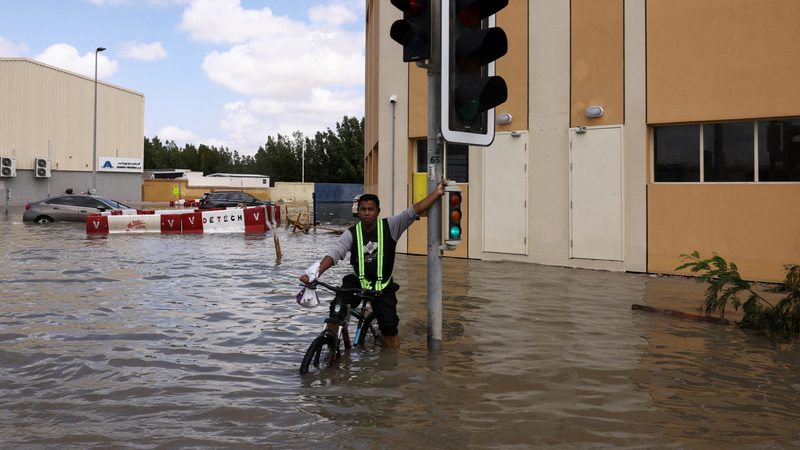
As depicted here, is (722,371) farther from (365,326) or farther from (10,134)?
(10,134)

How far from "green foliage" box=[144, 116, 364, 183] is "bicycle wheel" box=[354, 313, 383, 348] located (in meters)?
78.8

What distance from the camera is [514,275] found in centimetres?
1398

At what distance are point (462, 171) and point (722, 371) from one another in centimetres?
1121

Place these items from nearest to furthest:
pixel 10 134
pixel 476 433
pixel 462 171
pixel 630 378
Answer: pixel 476 433 → pixel 630 378 → pixel 462 171 → pixel 10 134

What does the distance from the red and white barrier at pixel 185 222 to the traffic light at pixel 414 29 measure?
57.0ft

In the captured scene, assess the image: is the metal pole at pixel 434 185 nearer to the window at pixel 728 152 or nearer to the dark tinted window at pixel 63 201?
the window at pixel 728 152

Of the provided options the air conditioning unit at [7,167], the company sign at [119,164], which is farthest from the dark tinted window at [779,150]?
the company sign at [119,164]

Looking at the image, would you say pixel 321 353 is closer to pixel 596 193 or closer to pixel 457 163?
pixel 596 193

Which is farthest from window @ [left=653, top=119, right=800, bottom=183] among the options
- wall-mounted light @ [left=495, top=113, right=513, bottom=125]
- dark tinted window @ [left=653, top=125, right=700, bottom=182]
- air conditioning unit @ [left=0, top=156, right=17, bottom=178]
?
air conditioning unit @ [left=0, top=156, right=17, bottom=178]

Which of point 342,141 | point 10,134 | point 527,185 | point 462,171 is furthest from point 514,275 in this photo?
point 342,141

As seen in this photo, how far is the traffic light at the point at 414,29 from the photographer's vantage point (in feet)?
20.8

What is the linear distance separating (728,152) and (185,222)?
17971 millimetres

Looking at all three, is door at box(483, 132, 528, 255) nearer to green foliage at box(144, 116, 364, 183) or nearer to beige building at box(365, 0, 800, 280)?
beige building at box(365, 0, 800, 280)

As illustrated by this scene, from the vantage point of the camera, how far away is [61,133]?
192ft
